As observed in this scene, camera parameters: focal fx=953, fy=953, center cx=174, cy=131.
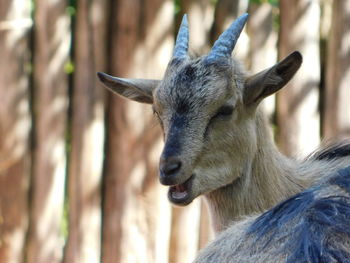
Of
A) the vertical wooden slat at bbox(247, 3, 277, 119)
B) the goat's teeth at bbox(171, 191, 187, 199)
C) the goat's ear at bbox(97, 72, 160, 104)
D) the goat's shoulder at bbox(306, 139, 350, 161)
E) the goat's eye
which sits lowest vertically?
the goat's teeth at bbox(171, 191, 187, 199)

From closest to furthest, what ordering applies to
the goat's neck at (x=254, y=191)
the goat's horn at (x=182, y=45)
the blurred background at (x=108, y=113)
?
the goat's neck at (x=254, y=191), the goat's horn at (x=182, y=45), the blurred background at (x=108, y=113)

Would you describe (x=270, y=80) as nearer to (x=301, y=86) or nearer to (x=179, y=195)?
(x=179, y=195)

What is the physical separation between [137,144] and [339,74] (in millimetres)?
1747

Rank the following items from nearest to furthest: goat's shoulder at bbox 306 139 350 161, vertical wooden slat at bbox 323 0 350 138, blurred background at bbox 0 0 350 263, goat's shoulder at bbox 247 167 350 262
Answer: goat's shoulder at bbox 247 167 350 262
goat's shoulder at bbox 306 139 350 161
vertical wooden slat at bbox 323 0 350 138
blurred background at bbox 0 0 350 263

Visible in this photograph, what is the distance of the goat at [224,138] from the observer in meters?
4.89

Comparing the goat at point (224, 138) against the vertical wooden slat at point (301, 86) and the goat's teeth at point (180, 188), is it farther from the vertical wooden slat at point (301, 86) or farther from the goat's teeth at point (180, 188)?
the vertical wooden slat at point (301, 86)

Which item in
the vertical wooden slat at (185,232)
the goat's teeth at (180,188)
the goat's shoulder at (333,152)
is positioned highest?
the goat's shoulder at (333,152)

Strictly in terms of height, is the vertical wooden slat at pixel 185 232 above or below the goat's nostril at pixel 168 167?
below

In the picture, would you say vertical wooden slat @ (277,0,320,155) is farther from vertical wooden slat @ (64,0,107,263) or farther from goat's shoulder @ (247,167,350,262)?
goat's shoulder @ (247,167,350,262)

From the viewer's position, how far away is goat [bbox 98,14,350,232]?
16.0ft

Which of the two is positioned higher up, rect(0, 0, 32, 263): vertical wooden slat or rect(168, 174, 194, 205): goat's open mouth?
rect(0, 0, 32, 263): vertical wooden slat

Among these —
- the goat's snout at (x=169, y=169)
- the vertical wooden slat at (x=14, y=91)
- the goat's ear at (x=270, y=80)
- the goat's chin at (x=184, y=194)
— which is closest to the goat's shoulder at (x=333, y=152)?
the goat's ear at (x=270, y=80)

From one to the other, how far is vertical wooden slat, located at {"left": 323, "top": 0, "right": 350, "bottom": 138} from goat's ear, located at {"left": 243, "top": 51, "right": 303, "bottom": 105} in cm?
254

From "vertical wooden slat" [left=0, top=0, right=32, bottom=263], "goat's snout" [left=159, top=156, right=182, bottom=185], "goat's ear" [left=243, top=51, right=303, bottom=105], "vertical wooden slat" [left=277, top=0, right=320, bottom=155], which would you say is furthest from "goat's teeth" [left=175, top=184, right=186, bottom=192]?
→ "vertical wooden slat" [left=0, top=0, right=32, bottom=263]
